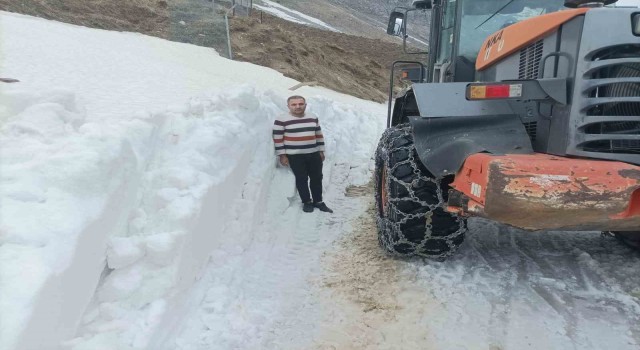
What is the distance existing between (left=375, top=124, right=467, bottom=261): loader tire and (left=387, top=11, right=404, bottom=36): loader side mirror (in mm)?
2006

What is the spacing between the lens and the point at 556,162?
2.63 meters

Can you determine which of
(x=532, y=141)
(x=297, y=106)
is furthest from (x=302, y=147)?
(x=532, y=141)

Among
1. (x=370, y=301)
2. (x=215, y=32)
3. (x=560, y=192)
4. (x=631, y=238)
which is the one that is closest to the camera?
(x=560, y=192)

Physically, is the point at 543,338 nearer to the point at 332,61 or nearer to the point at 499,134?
the point at 499,134

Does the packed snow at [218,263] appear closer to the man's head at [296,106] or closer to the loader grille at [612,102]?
the man's head at [296,106]

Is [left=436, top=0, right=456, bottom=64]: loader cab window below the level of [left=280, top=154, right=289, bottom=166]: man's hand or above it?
above

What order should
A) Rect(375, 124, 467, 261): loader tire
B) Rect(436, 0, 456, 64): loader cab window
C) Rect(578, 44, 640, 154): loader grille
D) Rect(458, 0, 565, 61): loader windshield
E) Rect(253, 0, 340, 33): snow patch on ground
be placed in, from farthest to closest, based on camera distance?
Rect(253, 0, 340, 33): snow patch on ground, Rect(436, 0, 456, 64): loader cab window, Rect(458, 0, 565, 61): loader windshield, Rect(375, 124, 467, 261): loader tire, Rect(578, 44, 640, 154): loader grille

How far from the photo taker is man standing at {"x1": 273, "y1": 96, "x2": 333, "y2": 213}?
5379mm

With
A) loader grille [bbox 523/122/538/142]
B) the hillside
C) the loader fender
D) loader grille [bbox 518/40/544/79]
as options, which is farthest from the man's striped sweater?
the hillside

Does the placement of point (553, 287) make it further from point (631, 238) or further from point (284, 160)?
point (284, 160)

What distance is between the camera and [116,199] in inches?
126

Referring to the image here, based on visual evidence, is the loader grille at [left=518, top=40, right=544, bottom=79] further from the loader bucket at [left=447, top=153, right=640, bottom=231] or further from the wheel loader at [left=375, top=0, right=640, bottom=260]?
the loader bucket at [left=447, top=153, right=640, bottom=231]

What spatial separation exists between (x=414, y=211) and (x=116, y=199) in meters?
1.93

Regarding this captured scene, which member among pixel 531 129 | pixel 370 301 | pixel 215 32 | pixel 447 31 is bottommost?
pixel 370 301
